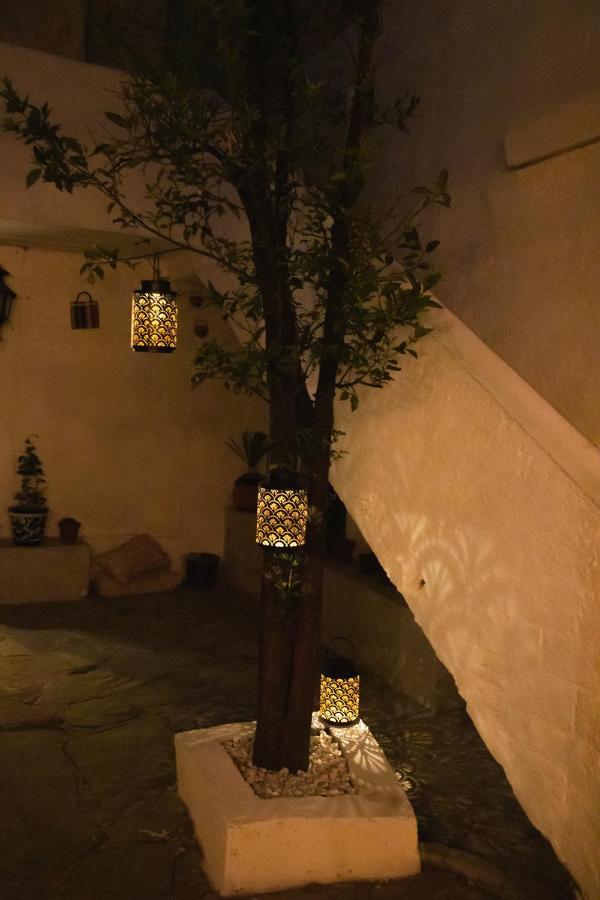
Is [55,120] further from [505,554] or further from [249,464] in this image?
[505,554]

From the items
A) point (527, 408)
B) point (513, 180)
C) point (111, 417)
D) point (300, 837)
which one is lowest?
point (300, 837)

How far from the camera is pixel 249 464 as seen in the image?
7215mm

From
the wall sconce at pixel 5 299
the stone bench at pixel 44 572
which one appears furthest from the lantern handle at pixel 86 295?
the stone bench at pixel 44 572

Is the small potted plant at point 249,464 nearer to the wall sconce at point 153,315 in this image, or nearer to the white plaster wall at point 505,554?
the wall sconce at point 153,315

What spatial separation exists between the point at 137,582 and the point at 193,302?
99.8 inches

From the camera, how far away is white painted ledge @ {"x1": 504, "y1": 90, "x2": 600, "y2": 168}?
330 cm

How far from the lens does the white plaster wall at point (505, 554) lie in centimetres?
238

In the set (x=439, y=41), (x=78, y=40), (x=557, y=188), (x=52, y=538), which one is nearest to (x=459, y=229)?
(x=557, y=188)

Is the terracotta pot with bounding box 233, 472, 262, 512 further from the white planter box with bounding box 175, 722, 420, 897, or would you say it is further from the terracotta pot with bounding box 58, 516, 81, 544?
the white planter box with bounding box 175, 722, 420, 897

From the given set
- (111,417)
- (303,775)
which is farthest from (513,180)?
(111,417)

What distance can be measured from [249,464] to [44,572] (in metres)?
2.10

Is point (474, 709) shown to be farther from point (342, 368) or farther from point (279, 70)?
point (279, 70)

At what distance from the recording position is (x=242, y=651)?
207 inches

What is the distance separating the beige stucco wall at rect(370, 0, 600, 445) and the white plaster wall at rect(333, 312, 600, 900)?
797 millimetres
